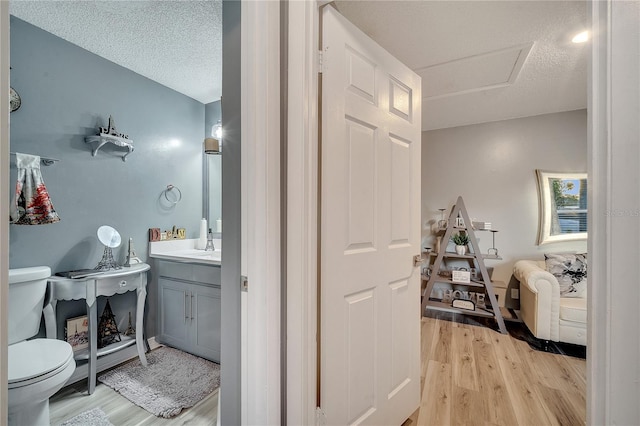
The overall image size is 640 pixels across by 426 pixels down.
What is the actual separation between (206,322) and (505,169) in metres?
3.64

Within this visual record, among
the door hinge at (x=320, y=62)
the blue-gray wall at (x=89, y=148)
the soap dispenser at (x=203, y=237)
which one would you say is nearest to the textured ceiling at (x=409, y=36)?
the blue-gray wall at (x=89, y=148)

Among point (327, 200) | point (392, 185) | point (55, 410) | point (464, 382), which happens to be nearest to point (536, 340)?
point (464, 382)

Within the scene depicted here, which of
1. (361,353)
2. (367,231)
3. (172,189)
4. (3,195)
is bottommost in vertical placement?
(361,353)

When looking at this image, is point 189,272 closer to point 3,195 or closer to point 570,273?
point 3,195

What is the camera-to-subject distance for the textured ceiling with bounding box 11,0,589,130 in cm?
164

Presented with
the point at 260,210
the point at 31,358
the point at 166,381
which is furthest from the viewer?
the point at 166,381

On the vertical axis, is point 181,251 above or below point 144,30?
below

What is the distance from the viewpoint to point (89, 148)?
2.13 m

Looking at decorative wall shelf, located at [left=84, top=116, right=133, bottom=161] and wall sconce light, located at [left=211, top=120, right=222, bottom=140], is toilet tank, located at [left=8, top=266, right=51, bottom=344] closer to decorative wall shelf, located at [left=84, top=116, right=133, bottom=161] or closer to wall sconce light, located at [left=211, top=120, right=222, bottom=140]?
decorative wall shelf, located at [left=84, top=116, right=133, bottom=161]

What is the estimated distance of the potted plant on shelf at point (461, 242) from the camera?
329cm

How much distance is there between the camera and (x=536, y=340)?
2654 millimetres

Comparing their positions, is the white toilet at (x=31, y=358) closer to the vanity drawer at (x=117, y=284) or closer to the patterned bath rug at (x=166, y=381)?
the vanity drawer at (x=117, y=284)

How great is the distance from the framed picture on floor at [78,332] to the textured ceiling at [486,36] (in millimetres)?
2719

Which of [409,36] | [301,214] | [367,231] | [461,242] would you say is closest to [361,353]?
[367,231]
